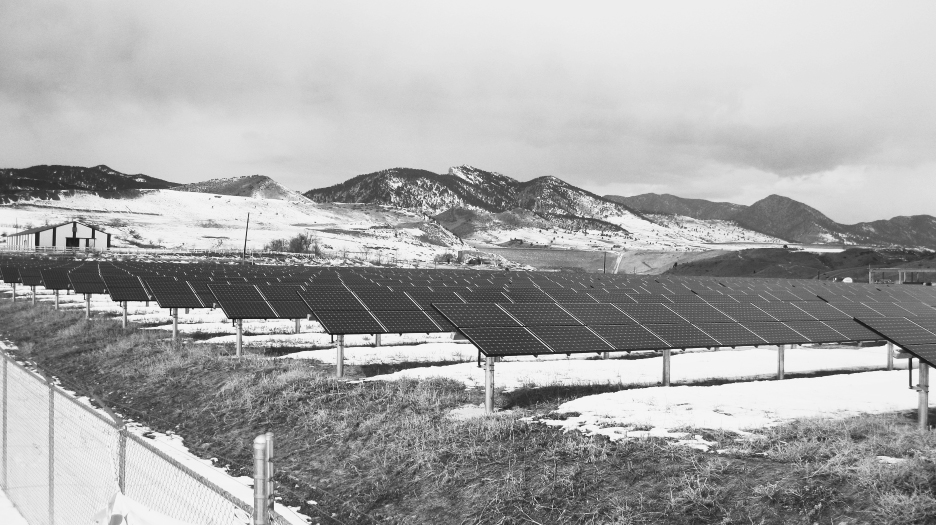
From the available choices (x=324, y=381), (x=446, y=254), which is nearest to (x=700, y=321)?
(x=324, y=381)

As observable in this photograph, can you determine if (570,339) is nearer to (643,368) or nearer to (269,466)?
(643,368)

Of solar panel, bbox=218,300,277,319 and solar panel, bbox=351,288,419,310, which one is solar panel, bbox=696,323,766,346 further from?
solar panel, bbox=218,300,277,319

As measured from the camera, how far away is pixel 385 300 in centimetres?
2022

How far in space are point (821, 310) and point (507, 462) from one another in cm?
1530

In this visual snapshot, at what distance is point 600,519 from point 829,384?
11.9 metres

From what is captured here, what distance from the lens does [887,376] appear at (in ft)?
63.7

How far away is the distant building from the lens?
10356 centimetres

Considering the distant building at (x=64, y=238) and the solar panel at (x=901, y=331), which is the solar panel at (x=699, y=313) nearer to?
the solar panel at (x=901, y=331)

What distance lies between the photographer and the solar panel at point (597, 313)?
54.1 feet

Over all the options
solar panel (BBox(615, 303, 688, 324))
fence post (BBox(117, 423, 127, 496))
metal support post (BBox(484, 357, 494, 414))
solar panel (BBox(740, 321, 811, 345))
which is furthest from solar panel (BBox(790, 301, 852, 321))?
fence post (BBox(117, 423, 127, 496))

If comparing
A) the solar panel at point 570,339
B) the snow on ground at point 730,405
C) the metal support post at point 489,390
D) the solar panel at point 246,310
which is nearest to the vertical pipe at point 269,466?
the snow on ground at point 730,405

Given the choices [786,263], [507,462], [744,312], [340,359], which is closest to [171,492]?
[507,462]

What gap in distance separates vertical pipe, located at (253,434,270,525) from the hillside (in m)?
100

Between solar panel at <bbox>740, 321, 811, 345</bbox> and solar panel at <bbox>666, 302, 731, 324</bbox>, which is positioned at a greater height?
solar panel at <bbox>666, 302, 731, 324</bbox>
